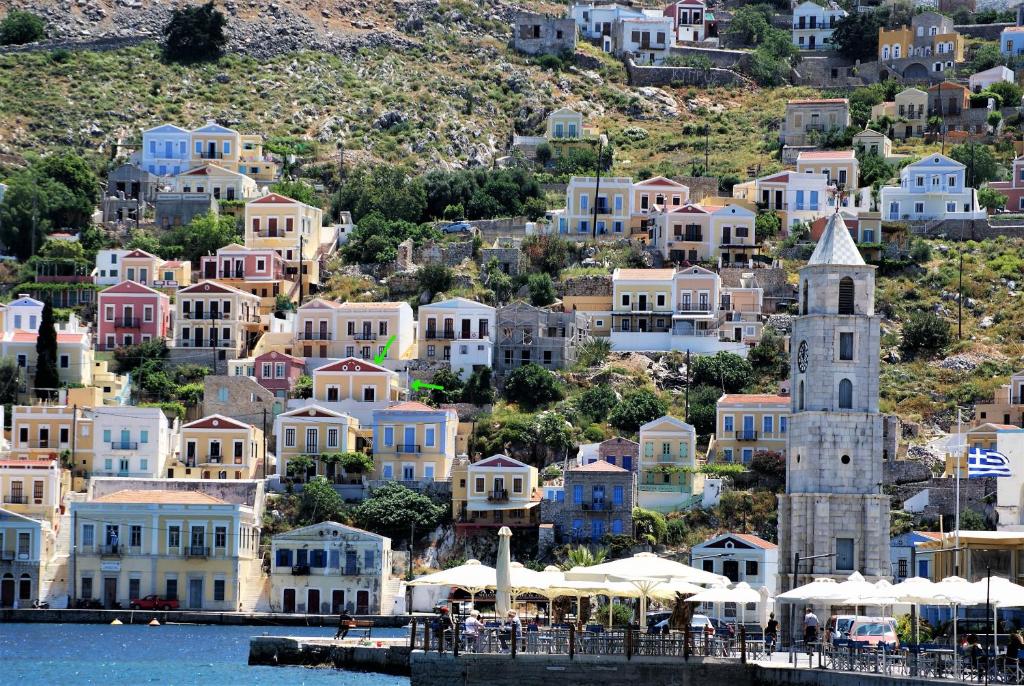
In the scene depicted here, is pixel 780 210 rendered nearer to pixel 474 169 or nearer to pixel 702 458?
pixel 474 169

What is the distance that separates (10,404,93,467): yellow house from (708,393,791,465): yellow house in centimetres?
2735

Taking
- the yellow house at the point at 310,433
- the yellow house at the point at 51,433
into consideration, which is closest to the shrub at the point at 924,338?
the yellow house at the point at 310,433

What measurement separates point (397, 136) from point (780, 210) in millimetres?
28541

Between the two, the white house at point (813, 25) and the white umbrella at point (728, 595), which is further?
the white house at point (813, 25)

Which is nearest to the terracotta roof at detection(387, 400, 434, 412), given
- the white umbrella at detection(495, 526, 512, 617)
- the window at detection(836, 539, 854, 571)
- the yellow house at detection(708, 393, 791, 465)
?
the yellow house at detection(708, 393, 791, 465)

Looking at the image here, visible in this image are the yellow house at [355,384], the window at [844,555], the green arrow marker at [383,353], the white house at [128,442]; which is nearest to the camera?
the window at [844,555]

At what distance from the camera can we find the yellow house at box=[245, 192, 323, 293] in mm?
138000

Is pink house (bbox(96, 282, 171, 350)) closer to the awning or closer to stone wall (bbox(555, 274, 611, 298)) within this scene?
stone wall (bbox(555, 274, 611, 298))

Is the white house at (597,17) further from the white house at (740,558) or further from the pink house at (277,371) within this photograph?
the white house at (740,558)

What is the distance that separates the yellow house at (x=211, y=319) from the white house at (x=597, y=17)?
5986 cm

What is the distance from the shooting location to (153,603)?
334 feet

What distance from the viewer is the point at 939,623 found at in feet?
233

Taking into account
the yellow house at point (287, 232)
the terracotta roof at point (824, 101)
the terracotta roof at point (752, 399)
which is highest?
the terracotta roof at point (824, 101)

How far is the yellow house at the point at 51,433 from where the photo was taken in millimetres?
113688
